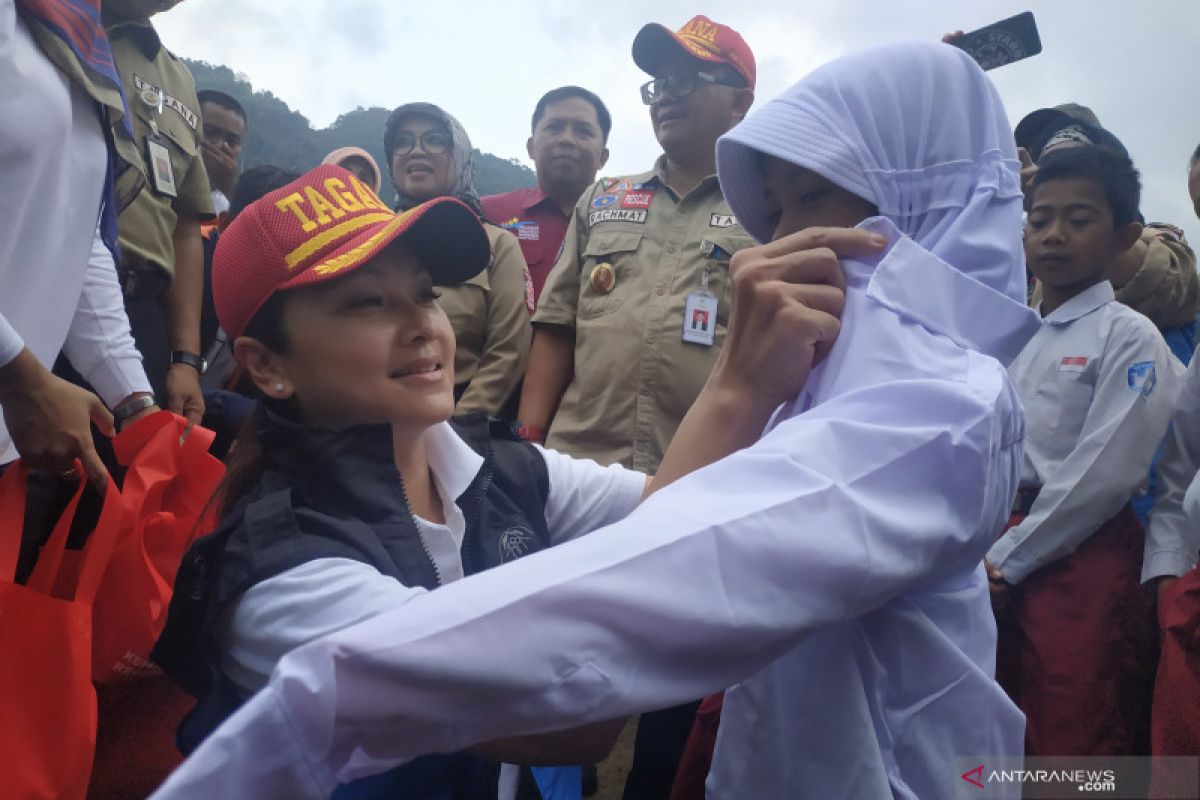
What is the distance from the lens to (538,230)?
4234 mm

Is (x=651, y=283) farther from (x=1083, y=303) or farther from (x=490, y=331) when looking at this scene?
(x=1083, y=303)

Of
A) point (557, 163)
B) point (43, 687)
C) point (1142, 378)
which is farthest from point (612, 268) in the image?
point (43, 687)

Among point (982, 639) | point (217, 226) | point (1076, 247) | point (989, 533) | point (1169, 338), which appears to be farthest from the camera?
point (217, 226)

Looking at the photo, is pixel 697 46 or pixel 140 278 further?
pixel 697 46

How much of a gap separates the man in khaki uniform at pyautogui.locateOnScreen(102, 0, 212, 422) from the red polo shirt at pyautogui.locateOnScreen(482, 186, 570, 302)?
4.93 feet

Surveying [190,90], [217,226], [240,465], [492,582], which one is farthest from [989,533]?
[217,226]

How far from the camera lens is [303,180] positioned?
60.9 inches

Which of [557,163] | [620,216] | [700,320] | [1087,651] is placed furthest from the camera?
[557,163]

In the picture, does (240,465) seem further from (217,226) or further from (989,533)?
(217,226)

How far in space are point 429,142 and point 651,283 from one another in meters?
1.45

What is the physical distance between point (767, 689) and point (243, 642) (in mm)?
698

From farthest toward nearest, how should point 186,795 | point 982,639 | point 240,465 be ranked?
point 240,465 → point 982,639 → point 186,795

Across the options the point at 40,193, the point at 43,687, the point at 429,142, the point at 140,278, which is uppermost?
the point at 429,142

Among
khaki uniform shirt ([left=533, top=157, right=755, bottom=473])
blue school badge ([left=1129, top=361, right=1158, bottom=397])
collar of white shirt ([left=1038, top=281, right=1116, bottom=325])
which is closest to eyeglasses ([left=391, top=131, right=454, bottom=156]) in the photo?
khaki uniform shirt ([left=533, top=157, right=755, bottom=473])
